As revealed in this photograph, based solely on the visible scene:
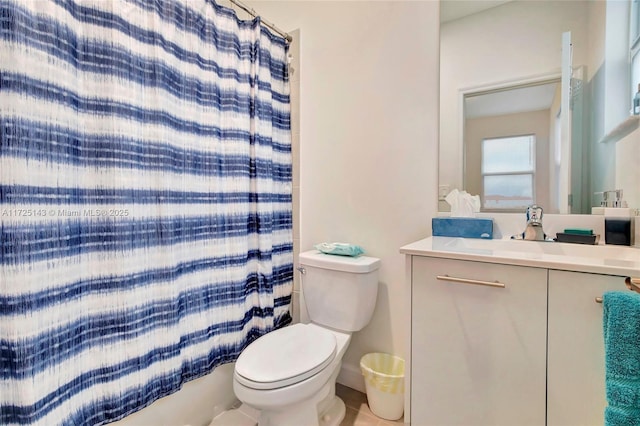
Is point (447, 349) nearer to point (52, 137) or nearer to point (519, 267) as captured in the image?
point (519, 267)

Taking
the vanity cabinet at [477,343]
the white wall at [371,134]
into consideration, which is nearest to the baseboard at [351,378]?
the white wall at [371,134]

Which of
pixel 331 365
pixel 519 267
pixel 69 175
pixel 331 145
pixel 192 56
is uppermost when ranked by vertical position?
pixel 192 56

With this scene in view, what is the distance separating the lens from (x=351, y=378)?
1.68 meters

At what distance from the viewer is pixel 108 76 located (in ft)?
3.28

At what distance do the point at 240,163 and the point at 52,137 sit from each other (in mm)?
717

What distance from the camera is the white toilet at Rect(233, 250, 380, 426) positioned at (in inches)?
40.8

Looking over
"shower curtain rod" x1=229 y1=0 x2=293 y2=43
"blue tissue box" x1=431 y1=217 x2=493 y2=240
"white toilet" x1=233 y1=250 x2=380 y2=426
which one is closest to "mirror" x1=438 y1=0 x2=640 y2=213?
"blue tissue box" x1=431 y1=217 x2=493 y2=240

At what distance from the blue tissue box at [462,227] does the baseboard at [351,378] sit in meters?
0.93

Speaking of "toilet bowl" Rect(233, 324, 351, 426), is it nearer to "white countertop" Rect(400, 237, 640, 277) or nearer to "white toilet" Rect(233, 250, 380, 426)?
"white toilet" Rect(233, 250, 380, 426)

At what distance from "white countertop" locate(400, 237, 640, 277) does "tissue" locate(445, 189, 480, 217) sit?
0.15 metres

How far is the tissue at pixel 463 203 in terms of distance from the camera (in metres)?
1.35

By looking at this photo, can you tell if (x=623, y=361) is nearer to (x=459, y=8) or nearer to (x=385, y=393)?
(x=385, y=393)

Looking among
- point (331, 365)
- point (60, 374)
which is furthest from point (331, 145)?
point (60, 374)

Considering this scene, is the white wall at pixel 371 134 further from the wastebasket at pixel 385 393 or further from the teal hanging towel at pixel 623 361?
the teal hanging towel at pixel 623 361
